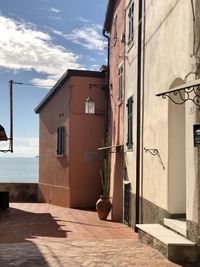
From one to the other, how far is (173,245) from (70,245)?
7.62 ft

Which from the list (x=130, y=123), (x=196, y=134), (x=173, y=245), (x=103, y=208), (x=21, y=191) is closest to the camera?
(x=196, y=134)

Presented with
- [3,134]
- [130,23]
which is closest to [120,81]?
[130,23]

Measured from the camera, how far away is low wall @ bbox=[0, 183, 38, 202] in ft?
74.8

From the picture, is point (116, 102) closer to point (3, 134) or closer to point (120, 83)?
point (120, 83)

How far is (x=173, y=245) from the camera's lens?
6.79 metres

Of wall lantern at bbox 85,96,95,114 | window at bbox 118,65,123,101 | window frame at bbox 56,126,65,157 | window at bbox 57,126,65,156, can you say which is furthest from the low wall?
window at bbox 118,65,123,101

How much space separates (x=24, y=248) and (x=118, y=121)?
768 cm

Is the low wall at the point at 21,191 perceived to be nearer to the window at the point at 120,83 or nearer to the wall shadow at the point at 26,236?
the wall shadow at the point at 26,236

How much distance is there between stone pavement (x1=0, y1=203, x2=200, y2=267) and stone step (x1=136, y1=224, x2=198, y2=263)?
13 cm

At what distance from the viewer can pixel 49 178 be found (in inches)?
848

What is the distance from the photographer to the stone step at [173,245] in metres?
6.71

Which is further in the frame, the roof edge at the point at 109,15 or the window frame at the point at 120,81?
the roof edge at the point at 109,15

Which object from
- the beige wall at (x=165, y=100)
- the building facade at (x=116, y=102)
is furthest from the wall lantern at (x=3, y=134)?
the beige wall at (x=165, y=100)

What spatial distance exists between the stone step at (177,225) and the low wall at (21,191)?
15.6m
